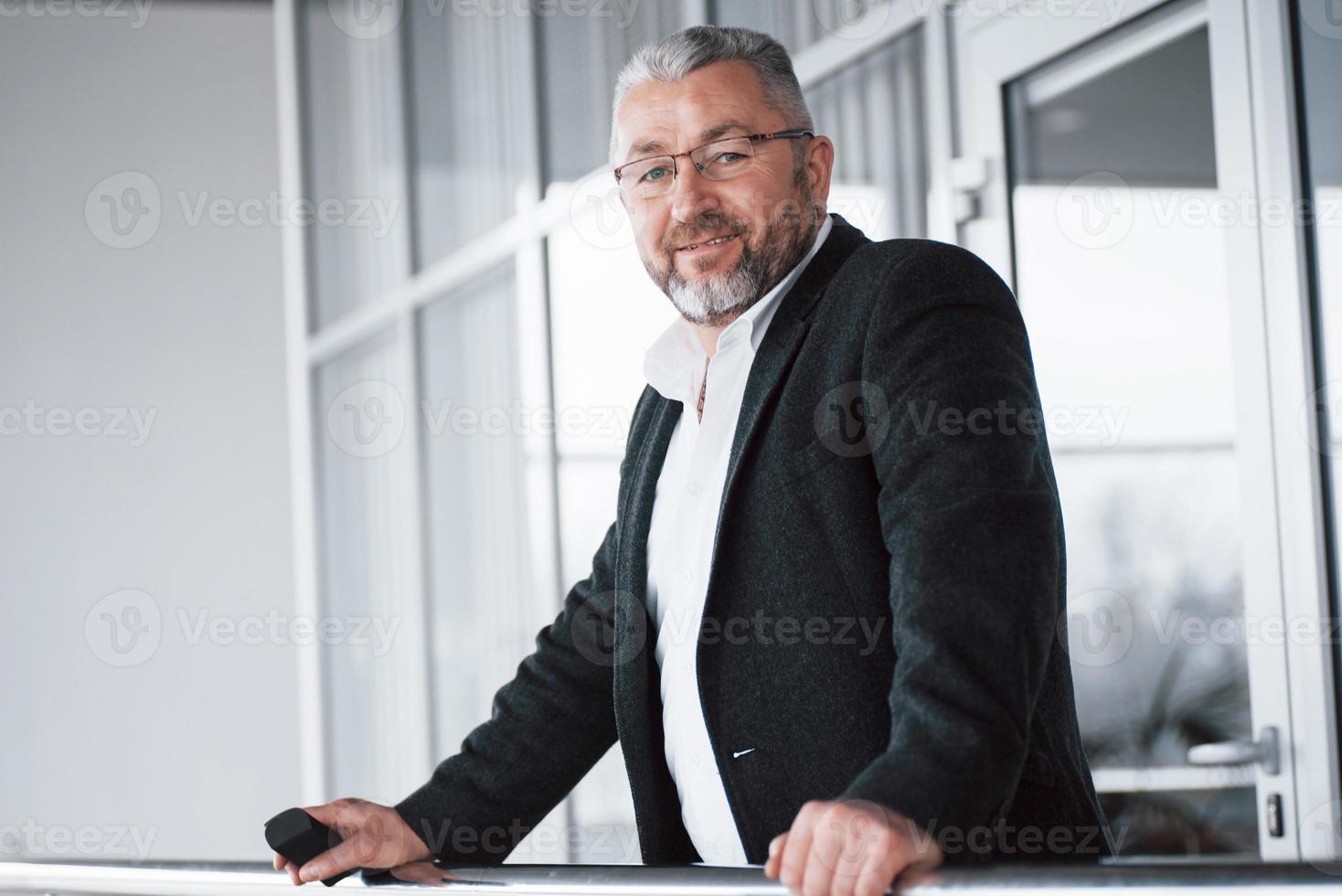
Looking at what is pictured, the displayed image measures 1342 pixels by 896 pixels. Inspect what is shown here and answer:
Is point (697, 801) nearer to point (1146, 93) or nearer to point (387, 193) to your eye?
point (1146, 93)

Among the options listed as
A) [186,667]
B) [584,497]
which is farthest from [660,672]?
[186,667]

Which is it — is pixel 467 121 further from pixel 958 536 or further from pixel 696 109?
pixel 958 536

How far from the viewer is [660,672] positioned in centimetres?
163

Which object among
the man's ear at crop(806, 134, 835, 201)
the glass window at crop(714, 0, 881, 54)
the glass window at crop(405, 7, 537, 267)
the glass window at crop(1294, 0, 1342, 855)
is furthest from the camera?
the glass window at crop(405, 7, 537, 267)

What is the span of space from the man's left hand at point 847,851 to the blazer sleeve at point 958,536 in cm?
4

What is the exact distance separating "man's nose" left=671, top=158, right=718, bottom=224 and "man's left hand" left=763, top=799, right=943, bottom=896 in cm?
85

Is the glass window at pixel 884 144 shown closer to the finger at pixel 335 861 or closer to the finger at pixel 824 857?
the finger at pixel 335 861

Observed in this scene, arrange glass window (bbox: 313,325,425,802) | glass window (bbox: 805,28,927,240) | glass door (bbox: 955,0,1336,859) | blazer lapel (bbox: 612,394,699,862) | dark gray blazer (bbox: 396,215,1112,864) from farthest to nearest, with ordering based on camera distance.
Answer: glass window (bbox: 313,325,425,802) < glass window (bbox: 805,28,927,240) < glass door (bbox: 955,0,1336,859) < blazer lapel (bbox: 612,394,699,862) < dark gray blazer (bbox: 396,215,1112,864)

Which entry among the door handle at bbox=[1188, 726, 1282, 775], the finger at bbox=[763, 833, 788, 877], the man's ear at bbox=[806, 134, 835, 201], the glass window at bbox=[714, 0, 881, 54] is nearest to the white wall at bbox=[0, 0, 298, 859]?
the glass window at bbox=[714, 0, 881, 54]

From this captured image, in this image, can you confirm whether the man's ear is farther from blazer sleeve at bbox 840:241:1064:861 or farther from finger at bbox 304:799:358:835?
finger at bbox 304:799:358:835

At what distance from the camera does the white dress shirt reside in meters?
1.53

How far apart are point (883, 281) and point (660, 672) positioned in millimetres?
521

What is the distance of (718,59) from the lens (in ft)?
5.59

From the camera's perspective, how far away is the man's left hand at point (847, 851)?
0.97m
